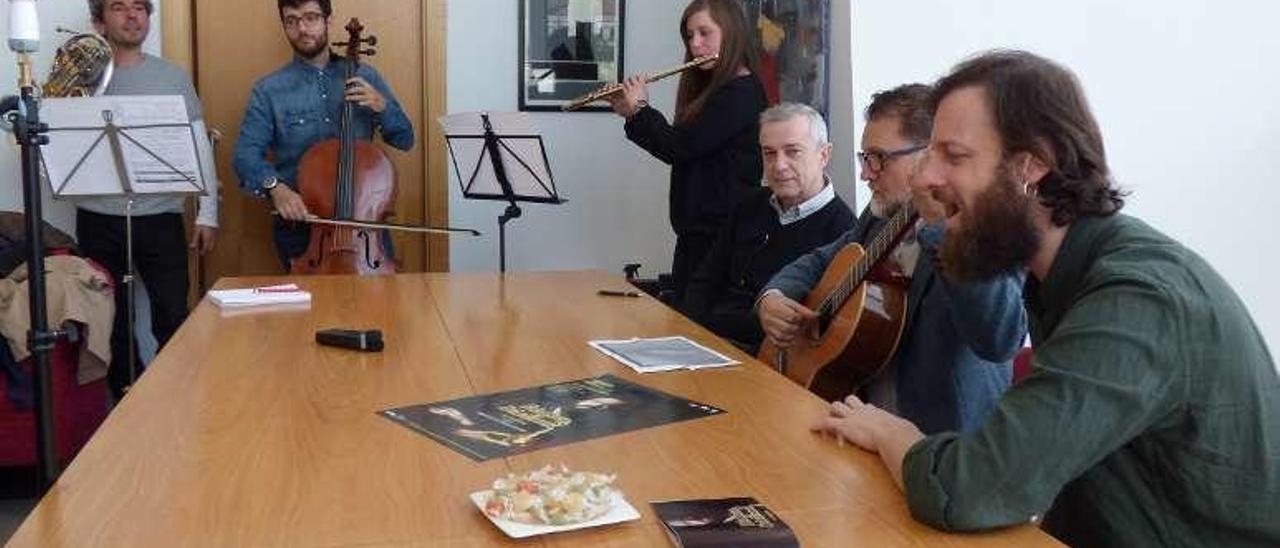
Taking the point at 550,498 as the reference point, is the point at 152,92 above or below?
above

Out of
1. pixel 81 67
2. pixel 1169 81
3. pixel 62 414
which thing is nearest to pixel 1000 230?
pixel 1169 81

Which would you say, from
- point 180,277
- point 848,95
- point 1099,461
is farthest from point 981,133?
point 180,277

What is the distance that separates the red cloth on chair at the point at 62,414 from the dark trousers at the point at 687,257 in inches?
70.5

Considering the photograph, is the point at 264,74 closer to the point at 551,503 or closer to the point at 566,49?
the point at 566,49

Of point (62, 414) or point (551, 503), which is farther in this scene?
point (62, 414)

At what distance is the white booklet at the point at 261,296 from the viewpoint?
2.70 m

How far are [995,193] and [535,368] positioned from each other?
0.94m

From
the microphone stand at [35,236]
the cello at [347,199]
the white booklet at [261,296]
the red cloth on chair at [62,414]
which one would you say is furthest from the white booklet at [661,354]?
the red cloth on chair at [62,414]

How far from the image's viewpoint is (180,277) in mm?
4191

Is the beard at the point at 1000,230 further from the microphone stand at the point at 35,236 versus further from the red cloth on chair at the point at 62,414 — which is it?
→ the red cloth on chair at the point at 62,414

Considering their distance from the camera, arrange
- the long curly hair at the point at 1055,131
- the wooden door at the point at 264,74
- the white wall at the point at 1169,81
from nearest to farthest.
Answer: the long curly hair at the point at 1055,131
the white wall at the point at 1169,81
the wooden door at the point at 264,74

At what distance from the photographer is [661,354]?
2197mm

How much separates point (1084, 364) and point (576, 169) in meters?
3.79

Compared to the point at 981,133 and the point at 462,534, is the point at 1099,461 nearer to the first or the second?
the point at 981,133
